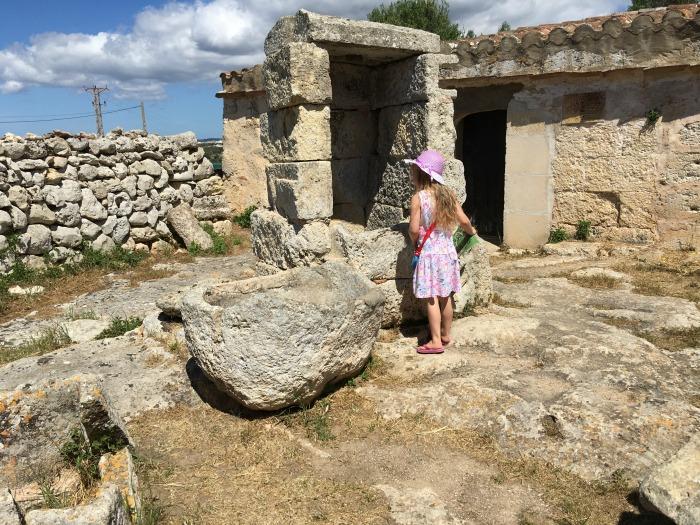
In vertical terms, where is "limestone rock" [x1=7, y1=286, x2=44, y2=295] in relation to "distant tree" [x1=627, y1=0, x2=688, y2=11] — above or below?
below

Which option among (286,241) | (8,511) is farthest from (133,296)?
(8,511)

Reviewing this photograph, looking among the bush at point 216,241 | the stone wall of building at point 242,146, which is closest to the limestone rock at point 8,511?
the bush at point 216,241

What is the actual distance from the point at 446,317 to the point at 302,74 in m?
2.15

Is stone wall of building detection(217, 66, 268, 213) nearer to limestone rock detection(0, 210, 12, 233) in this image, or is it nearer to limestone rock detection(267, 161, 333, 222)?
limestone rock detection(0, 210, 12, 233)

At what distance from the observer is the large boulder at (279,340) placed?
323 centimetres

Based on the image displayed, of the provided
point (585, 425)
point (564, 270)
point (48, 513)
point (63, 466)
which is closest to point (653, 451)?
point (585, 425)

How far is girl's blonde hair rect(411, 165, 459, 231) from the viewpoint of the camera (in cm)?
416

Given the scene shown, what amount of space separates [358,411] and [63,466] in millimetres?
1674

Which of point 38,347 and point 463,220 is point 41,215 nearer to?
point 38,347

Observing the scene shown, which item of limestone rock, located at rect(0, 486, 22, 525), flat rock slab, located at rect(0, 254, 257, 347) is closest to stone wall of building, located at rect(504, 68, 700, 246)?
flat rock slab, located at rect(0, 254, 257, 347)

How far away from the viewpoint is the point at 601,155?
27.5ft

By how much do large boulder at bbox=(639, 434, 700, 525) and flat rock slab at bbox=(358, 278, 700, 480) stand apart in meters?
0.68

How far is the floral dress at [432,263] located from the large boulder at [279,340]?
678 millimetres

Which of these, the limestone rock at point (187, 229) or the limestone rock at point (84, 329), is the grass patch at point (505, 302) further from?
the limestone rock at point (187, 229)
